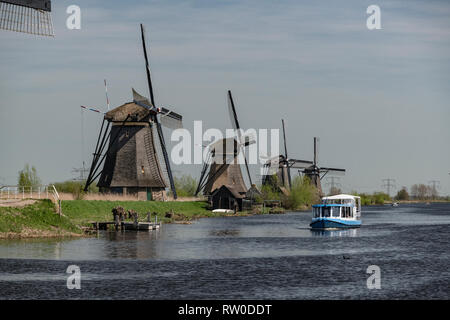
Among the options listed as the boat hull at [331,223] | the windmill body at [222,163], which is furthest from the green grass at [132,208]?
the boat hull at [331,223]

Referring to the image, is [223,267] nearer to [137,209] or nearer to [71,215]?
[71,215]

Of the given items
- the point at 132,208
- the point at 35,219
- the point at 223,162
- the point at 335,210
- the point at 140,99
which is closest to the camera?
the point at 35,219

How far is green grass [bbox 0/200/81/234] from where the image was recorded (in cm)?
4925

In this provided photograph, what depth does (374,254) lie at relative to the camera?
46625 millimetres

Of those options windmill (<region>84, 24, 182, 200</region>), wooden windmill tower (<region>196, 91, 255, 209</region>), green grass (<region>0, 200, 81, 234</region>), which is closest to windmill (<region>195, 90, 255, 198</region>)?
wooden windmill tower (<region>196, 91, 255, 209</region>)

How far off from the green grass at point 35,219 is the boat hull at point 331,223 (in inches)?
993

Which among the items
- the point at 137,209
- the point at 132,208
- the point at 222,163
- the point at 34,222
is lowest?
the point at 34,222

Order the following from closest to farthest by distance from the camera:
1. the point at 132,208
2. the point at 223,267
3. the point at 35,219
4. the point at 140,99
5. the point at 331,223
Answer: the point at 223,267
the point at 35,219
the point at 331,223
the point at 132,208
the point at 140,99

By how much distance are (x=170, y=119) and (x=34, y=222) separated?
41.5 m

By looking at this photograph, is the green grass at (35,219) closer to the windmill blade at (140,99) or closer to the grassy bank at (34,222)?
the grassy bank at (34,222)

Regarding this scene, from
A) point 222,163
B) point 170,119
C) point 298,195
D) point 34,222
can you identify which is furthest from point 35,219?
point 298,195

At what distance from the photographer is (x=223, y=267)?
38.5 metres
